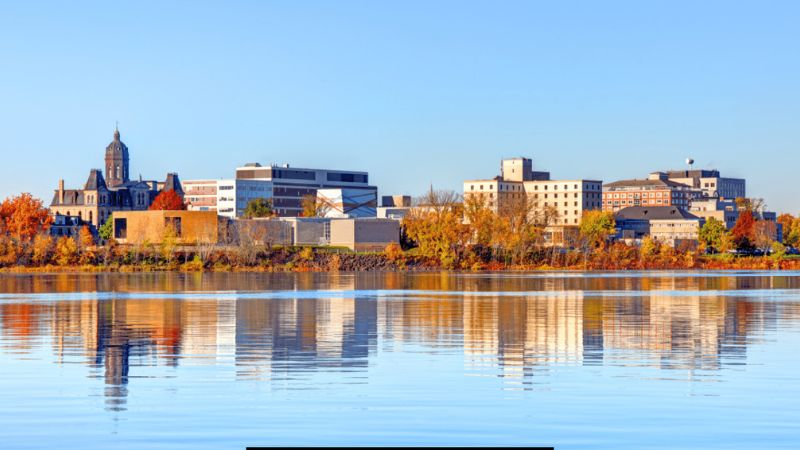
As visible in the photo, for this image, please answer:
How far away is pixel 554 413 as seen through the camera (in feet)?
65.7

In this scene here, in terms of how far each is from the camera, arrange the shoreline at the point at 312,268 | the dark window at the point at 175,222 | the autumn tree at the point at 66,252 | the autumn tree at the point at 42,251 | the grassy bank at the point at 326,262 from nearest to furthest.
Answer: the shoreline at the point at 312,268 < the grassy bank at the point at 326,262 < the autumn tree at the point at 66,252 < the autumn tree at the point at 42,251 < the dark window at the point at 175,222

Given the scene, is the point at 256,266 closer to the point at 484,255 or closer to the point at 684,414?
the point at 484,255

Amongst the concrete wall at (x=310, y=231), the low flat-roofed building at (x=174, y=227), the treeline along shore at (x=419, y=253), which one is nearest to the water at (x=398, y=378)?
the treeline along shore at (x=419, y=253)

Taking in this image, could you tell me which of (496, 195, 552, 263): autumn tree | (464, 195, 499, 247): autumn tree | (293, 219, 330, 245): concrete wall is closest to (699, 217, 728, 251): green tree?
(496, 195, 552, 263): autumn tree

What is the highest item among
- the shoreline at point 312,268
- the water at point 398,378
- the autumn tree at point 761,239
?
the autumn tree at point 761,239

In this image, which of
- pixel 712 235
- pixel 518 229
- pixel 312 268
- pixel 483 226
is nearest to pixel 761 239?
pixel 712 235

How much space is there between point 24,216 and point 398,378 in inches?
5155

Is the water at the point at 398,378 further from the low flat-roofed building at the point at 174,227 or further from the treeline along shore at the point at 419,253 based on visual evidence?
the low flat-roofed building at the point at 174,227

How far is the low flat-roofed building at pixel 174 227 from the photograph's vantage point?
422 ft

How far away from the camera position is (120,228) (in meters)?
142

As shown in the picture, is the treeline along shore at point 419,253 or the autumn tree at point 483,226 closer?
the treeline along shore at point 419,253

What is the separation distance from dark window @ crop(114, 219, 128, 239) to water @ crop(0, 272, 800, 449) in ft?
Answer: 314

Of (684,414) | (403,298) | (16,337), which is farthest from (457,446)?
(403,298)

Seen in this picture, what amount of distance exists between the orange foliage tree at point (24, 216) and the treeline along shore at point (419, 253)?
7.7 inches
